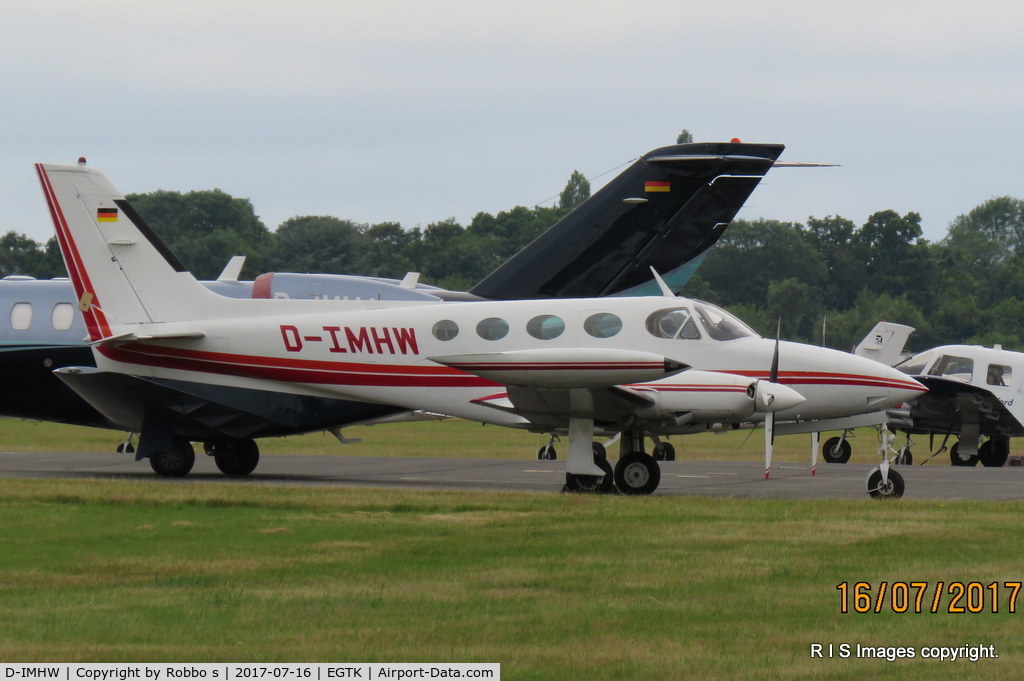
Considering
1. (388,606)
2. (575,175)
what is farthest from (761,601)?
(575,175)

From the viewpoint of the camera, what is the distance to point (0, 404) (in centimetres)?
2256

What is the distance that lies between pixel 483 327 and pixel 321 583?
8.65 metres

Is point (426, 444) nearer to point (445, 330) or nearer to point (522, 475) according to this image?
point (522, 475)

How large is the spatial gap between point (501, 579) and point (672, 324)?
27.0ft

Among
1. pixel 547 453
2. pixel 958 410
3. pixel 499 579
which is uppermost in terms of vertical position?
pixel 958 410

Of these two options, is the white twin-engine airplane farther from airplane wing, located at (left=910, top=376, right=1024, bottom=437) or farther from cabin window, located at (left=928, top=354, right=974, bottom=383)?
cabin window, located at (left=928, top=354, right=974, bottom=383)

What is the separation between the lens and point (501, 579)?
11.6 m

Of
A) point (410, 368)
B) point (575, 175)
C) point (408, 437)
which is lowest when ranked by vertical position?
point (408, 437)

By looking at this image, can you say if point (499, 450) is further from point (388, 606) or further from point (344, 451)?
point (388, 606)

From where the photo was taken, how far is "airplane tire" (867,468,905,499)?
60.0ft

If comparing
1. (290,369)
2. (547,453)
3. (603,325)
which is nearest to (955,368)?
(547,453)

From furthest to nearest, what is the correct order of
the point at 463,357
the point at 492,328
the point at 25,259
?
the point at 25,259 < the point at 492,328 < the point at 463,357

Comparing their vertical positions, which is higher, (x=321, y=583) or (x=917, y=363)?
(x=917, y=363)

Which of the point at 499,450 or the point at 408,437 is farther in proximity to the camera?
the point at 408,437
